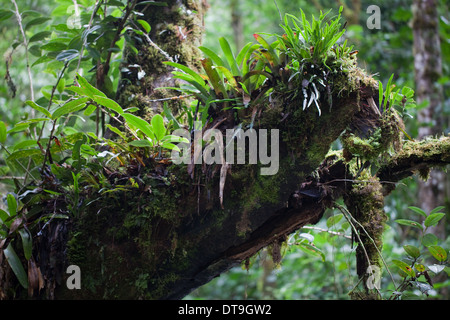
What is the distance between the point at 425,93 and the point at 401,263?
2.30m

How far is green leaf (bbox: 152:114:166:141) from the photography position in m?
1.32

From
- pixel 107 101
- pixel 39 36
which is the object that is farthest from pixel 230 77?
pixel 39 36

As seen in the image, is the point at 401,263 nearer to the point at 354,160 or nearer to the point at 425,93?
the point at 354,160

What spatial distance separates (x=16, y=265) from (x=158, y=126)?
79 centimetres

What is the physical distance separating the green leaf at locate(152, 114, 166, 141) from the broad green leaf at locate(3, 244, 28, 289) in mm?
749

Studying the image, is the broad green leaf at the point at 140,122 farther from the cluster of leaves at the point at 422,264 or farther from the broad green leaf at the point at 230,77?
the cluster of leaves at the point at 422,264

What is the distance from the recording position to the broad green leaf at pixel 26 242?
55.8 inches

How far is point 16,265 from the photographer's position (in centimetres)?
142

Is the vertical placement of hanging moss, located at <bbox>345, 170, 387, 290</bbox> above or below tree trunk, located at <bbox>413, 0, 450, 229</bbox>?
below

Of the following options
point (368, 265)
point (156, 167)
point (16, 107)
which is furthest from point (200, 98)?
point (16, 107)

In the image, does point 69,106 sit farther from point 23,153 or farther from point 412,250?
point 412,250

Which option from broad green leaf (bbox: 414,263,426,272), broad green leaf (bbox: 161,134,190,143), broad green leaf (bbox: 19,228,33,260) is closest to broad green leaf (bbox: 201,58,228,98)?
broad green leaf (bbox: 161,134,190,143)

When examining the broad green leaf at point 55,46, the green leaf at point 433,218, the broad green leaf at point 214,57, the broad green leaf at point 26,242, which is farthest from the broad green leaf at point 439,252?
the broad green leaf at point 55,46

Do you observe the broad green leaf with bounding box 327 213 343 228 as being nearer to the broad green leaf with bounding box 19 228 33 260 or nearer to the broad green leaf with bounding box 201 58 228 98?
the broad green leaf with bounding box 201 58 228 98
